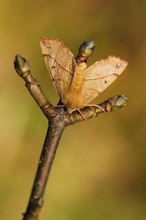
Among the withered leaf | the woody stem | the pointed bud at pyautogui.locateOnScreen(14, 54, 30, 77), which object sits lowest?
the woody stem

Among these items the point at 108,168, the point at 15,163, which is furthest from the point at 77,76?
the point at 108,168

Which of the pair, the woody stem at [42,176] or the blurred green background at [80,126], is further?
the blurred green background at [80,126]

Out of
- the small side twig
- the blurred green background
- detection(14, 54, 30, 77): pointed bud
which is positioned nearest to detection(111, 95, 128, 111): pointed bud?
the small side twig

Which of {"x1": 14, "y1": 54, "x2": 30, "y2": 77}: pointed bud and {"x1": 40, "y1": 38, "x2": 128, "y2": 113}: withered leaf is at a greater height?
{"x1": 14, "y1": 54, "x2": 30, "y2": 77}: pointed bud

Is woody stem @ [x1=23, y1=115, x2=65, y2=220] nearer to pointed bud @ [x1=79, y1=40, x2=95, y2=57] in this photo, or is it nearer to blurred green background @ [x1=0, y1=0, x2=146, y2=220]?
pointed bud @ [x1=79, y1=40, x2=95, y2=57]

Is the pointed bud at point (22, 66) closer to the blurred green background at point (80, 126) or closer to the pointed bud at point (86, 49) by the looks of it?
the pointed bud at point (86, 49)

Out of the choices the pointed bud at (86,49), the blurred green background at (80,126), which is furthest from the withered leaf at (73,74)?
the blurred green background at (80,126)
